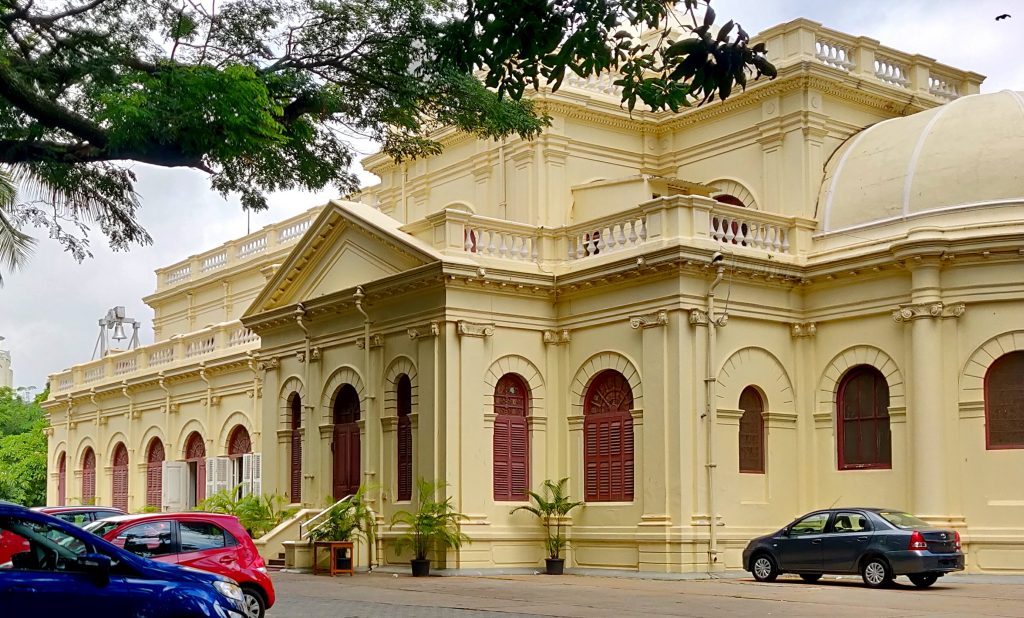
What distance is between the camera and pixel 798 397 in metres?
25.3

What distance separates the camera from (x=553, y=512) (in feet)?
82.8

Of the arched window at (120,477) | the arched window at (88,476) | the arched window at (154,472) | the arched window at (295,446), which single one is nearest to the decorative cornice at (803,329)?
the arched window at (295,446)

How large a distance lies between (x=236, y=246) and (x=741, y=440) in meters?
22.1

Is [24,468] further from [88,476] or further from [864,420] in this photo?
[864,420]

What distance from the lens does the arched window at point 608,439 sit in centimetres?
2484

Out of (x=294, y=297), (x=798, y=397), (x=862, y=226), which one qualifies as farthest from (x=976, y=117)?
(x=294, y=297)

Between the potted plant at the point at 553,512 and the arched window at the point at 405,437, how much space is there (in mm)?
2189

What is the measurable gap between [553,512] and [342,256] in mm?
7078

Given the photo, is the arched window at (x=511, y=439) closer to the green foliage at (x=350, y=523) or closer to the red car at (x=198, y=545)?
the green foliage at (x=350, y=523)

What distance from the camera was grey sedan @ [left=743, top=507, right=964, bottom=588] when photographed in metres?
20.2

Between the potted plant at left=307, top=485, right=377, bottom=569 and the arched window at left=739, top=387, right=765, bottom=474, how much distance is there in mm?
6976

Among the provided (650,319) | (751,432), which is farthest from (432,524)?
(751,432)

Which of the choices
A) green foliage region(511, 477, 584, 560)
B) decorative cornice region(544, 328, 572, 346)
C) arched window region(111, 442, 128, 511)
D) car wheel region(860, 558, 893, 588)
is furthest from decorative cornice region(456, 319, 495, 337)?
arched window region(111, 442, 128, 511)

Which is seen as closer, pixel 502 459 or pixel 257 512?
pixel 502 459
